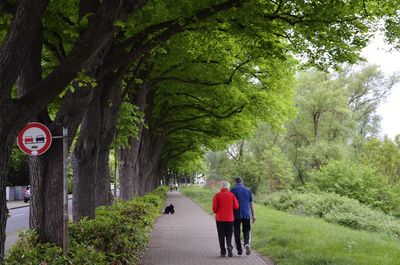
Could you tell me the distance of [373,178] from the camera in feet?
129

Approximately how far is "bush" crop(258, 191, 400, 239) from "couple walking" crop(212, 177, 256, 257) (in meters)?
10.8

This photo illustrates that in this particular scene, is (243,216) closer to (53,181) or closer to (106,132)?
(106,132)

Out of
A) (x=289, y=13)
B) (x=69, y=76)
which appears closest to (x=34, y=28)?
(x=69, y=76)

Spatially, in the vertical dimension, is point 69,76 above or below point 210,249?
above

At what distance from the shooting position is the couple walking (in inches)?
467

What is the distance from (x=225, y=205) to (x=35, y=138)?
550 centimetres

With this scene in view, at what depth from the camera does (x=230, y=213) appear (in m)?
11.9

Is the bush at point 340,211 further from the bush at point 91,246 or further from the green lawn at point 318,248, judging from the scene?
the bush at point 91,246

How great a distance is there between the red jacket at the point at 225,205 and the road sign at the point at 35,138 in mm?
5288

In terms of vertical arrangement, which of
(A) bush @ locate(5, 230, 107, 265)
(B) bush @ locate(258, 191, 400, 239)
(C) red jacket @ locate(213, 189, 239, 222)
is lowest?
(B) bush @ locate(258, 191, 400, 239)

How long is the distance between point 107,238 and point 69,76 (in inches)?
144

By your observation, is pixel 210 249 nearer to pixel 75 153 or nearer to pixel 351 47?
pixel 75 153

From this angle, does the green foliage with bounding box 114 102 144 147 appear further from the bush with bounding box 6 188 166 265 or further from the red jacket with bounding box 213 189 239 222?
the red jacket with bounding box 213 189 239 222

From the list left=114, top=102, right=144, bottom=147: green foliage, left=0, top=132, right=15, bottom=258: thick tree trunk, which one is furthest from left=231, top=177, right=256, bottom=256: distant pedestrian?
left=0, top=132, right=15, bottom=258: thick tree trunk
